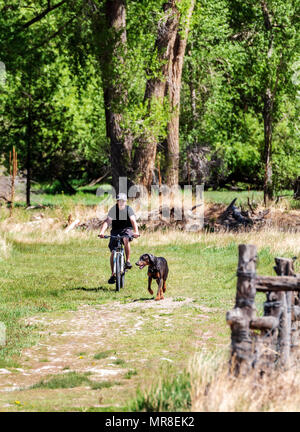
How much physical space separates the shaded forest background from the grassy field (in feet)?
23.7

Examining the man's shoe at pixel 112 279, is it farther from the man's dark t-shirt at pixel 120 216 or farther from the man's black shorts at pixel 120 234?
the man's dark t-shirt at pixel 120 216

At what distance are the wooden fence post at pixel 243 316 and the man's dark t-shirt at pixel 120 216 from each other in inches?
302

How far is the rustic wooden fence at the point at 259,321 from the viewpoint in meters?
6.80

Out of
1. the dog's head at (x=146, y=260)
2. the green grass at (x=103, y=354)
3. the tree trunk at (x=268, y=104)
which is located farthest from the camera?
the tree trunk at (x=268, y=104)

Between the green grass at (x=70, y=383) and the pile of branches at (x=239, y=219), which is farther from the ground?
the pile of branches at (x=239, y=219)

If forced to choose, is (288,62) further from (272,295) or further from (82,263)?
(272,295)

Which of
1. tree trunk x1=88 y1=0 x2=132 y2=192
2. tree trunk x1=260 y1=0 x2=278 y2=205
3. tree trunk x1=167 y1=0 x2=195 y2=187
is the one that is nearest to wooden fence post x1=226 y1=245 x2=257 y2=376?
tree trunk x1=88 y1=0 x2=132 y2=192

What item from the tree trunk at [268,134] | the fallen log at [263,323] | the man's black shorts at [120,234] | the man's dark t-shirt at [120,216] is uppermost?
the tree trunk at [268,134]

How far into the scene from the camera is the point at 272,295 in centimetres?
726

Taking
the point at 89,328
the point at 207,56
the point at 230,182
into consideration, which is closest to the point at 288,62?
the point at 207,56

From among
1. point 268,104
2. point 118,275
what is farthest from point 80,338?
point 268,104

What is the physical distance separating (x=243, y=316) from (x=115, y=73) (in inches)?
805

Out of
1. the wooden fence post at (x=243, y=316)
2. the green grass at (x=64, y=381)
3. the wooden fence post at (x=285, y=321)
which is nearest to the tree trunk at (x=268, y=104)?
the green grass at (x=64, y=381)

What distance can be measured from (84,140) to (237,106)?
8.54 meters
